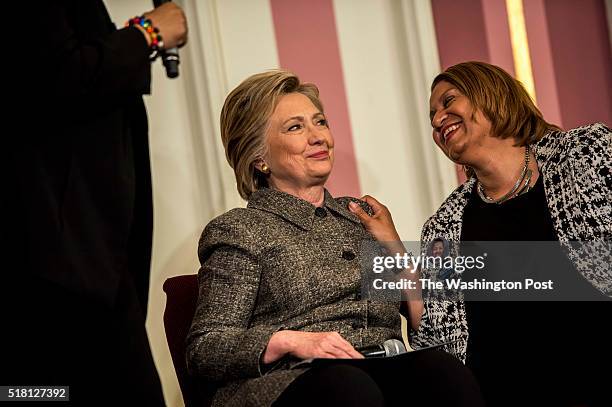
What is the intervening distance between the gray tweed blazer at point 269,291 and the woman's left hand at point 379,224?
0.26ft

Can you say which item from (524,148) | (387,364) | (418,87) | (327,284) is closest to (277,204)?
(327,284)

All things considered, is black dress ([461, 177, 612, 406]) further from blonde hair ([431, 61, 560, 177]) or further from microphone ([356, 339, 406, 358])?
microphone ([356, 339, 406, 358])

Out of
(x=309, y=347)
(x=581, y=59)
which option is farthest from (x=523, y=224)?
(x=581, y=59)

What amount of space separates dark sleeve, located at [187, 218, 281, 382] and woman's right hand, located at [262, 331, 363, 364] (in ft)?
0.07

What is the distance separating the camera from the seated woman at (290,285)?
5.33ft

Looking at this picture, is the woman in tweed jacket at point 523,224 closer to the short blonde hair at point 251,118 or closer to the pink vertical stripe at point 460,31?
the short blonde hair at point 251,118

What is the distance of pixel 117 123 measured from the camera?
4.37ft

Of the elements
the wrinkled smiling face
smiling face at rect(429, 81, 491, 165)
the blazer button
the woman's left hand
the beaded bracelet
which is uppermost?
the beaded bracelet

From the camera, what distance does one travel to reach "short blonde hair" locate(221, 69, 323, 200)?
2.11 metres

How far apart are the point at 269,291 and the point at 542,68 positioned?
1706 mm

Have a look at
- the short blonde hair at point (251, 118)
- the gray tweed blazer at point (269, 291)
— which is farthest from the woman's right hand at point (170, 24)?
the short blonde hair at point (251, 118)

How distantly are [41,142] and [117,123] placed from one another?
0.41 ft

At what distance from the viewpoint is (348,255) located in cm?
197

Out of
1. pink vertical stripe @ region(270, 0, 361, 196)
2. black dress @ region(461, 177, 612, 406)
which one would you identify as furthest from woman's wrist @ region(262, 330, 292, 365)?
pink vertical stripe @ region(270, 0, 361, 196)
